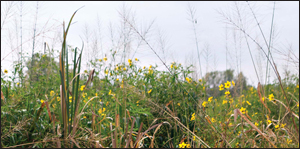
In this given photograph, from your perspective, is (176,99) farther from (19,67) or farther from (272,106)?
(272,106)

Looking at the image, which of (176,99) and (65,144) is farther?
(176,99)

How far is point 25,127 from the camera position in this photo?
194 centimetres

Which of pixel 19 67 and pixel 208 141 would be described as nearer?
pixel 208 141

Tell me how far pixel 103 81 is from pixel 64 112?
1.30m

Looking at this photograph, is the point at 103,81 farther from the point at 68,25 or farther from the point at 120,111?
the point at 68,25

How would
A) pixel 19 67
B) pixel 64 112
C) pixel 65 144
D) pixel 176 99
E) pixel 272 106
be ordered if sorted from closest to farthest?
pixel 64 112, pixel 65 144, pixel 176 99, pixel 19 67, pixel 272 106

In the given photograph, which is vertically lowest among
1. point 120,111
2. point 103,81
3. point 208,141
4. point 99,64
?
point 208,141

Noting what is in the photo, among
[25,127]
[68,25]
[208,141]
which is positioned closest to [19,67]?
[25,127]

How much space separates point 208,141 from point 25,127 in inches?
61.8

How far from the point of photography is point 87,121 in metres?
2.13

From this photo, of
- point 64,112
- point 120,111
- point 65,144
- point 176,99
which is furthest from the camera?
point 176,99

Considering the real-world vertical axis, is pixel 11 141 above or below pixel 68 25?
below

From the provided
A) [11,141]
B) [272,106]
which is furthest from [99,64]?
[272,106]

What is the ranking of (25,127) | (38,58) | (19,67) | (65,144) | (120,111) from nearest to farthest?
1. (65,144)
2. (120,111)
3. (25,127)
4. (19,67)
5. (38,58)
